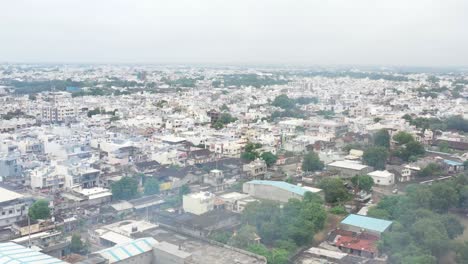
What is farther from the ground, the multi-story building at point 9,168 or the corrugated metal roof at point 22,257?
the corrugated metal roof at point 22,257

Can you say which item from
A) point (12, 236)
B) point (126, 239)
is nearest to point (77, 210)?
point (12, 236)

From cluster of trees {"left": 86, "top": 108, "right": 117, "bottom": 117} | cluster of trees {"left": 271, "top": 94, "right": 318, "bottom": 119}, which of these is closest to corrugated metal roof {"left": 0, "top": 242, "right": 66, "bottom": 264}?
cluster of trees {"left": 86, "top": 108, "right": 117, "bottom": 117}

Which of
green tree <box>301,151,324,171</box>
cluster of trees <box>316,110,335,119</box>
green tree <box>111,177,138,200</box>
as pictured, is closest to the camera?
green tree <box>111,177,138,200</box>

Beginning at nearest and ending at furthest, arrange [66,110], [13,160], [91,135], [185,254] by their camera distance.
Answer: [185,254], [13,160], [91,135], [66,110]

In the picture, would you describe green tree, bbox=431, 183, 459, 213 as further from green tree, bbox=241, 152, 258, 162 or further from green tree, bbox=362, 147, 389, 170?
green tree, bbox=241, 152, 258, 162

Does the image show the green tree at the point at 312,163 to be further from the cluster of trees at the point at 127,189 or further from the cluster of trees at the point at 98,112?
the cluster of trees at the point at 98,112

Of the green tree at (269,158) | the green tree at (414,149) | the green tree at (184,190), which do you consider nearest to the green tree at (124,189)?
the green tree at (184,190)

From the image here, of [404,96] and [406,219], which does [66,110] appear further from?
[404,96]
